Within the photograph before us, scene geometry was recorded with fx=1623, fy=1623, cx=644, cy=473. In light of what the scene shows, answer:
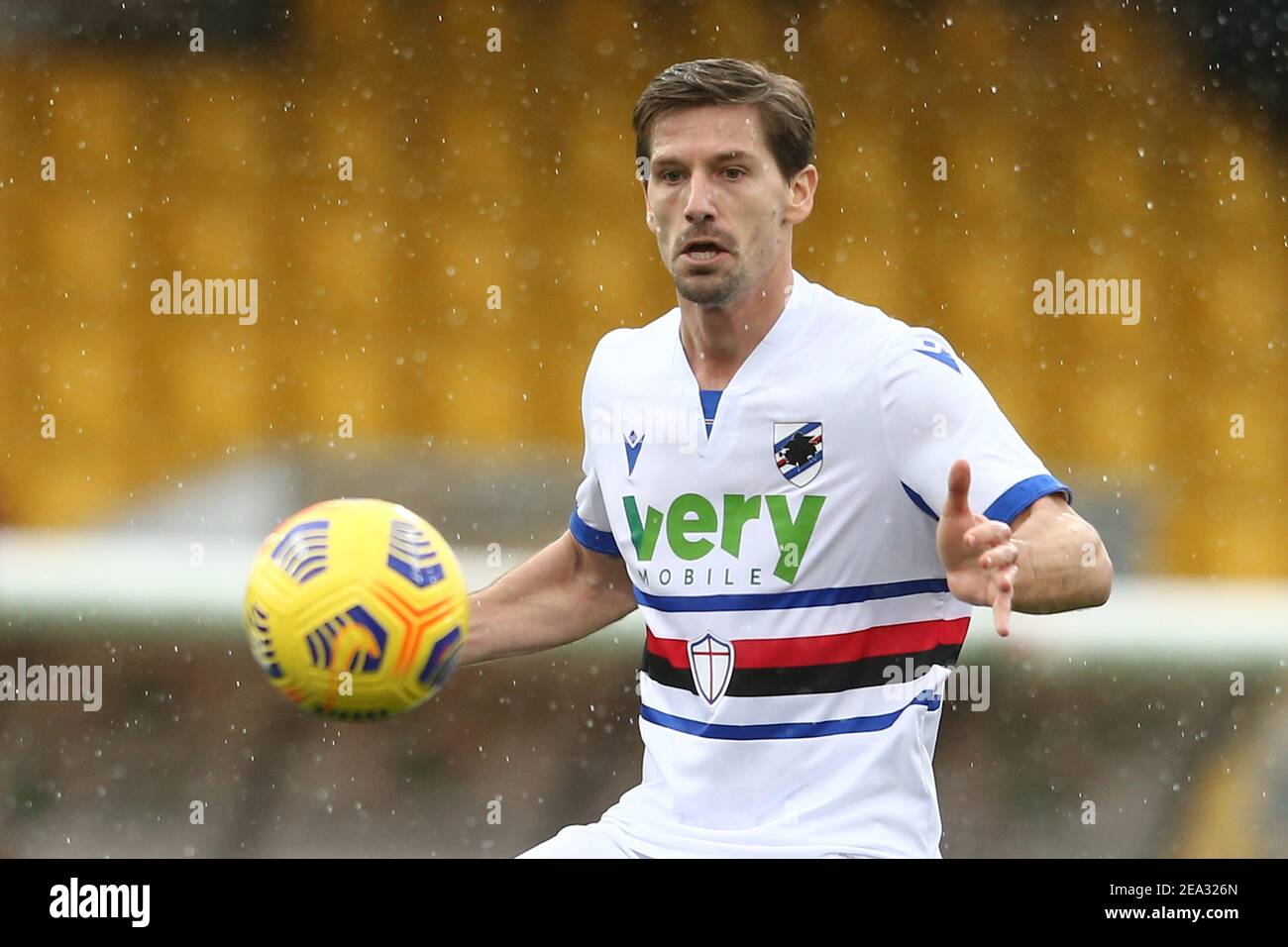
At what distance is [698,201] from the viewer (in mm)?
3248

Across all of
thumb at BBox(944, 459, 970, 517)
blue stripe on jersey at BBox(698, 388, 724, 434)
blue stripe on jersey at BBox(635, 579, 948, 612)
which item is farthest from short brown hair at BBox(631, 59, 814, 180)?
thumb at BBox(944, 459, 970, 517)

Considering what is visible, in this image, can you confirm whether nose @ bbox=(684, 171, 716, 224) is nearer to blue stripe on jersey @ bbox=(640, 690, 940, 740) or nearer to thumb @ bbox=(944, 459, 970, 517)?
thumb @ bbox=(944, 459, 970, 517)

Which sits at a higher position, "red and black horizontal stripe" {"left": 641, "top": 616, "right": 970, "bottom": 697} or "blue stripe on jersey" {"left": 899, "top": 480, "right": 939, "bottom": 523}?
A: "blue stripe on jersey" {"left": 899, "top": 480, "right": 939, "bottom": 523}

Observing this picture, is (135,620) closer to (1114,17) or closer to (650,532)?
(650,532)

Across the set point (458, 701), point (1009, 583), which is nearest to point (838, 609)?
point (1009, 583)

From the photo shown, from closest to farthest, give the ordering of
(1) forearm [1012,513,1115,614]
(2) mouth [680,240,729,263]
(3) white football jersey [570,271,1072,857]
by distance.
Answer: (1) forearm [1012,513,1115,614], (3) white football jersey [570,271,1072,857], (2) mouth [680,240,729,263]

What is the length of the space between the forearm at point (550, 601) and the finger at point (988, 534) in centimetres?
124

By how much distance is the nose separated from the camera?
3.24 metres

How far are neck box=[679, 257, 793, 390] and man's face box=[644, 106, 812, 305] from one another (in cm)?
4

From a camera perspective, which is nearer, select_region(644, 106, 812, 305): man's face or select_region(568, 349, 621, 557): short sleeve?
select_region(644, 106, 812, 305): man's face

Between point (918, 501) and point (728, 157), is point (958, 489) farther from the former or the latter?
point (728, 157)

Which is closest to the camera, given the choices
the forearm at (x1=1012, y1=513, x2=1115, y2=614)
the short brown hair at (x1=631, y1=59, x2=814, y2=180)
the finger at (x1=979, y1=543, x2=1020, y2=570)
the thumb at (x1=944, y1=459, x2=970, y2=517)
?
the finger at (x1=979, y1=543, x2=1020, y2=570)

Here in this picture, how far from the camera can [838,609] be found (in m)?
3.09

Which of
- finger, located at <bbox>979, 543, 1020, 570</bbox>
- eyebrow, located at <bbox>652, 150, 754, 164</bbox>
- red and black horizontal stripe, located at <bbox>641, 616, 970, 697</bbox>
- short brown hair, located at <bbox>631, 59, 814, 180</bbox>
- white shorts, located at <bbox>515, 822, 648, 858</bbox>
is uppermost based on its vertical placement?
short brown hair, located at <bbox>631, 59, 814, 180</bbox>
